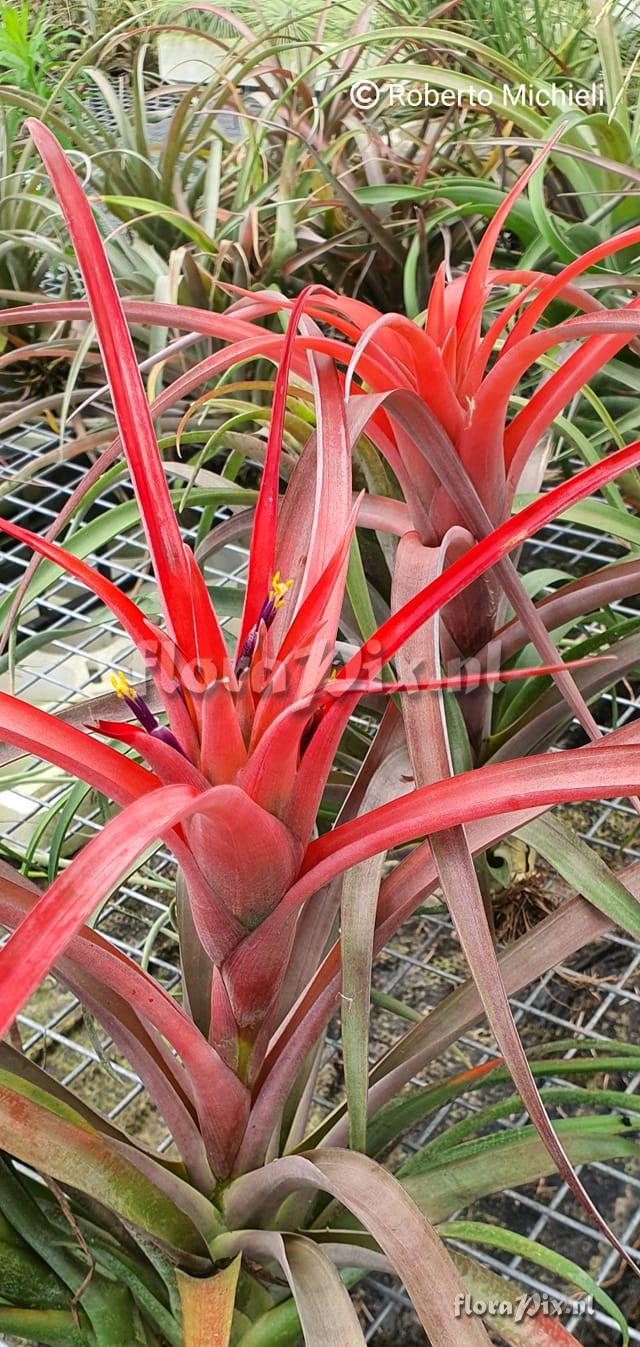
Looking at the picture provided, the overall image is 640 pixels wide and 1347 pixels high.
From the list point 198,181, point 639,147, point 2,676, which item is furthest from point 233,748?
point 198,181

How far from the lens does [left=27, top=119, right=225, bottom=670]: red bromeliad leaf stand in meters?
0.39

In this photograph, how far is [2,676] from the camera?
3.34ft

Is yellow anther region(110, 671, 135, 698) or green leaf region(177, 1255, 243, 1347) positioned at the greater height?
yellow anther region(110, 671, 135, 698)

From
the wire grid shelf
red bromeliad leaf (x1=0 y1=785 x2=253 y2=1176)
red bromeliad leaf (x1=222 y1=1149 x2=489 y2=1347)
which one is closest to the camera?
red bromeliad leaf (x1=0 y1=785 x2=253 y2=1176)

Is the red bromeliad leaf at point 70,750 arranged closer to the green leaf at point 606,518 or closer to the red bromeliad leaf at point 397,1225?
the red bromeliad leaf at point 397,1225

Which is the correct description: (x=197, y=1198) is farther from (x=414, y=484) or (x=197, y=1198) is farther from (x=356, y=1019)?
(x=414, y=484)

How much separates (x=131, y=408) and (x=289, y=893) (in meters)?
0.18

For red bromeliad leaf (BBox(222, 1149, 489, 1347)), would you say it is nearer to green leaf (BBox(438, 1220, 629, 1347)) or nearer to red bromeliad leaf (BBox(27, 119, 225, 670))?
green leaf (BBox(438, 1220, 629, 1347))

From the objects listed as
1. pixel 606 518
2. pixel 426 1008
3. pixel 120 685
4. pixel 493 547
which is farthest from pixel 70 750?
pixel 426 1008

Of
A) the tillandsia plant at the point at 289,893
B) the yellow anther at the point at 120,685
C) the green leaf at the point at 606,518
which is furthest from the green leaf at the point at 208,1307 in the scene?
the green leaf at the point at 606,518

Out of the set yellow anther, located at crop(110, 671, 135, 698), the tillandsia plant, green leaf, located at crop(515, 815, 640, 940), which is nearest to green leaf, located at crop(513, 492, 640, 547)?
the tillandsia plant

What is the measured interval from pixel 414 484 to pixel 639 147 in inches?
25.5

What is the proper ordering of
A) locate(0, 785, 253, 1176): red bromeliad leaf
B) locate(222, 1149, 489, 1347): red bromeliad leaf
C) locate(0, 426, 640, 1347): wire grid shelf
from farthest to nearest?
locate(0, 426, 640, 1347): wire grid shelf, locate(222, 1149, 489, 1347): red bromeliad leaf, locate(0, 785, 253, 1176): red bromeliad leaf

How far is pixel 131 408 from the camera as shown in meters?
0.39
